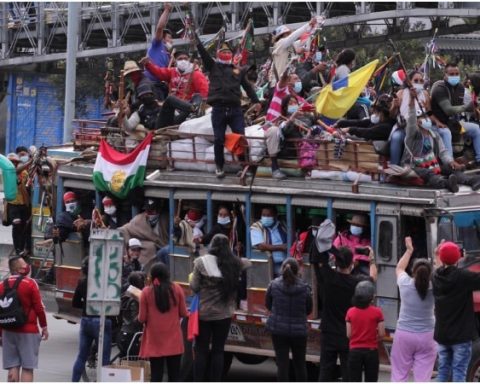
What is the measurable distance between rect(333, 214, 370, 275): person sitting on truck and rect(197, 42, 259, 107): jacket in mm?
2249

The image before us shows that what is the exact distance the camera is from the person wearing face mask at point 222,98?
57.1ft

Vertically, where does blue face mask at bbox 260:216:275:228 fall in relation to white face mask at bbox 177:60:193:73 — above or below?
below

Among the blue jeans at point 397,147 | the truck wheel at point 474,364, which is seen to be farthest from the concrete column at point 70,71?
the truck wheel at point 474,364

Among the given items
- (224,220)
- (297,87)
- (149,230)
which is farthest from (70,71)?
(224,220)

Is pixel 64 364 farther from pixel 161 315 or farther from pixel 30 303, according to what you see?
pixel 161 315

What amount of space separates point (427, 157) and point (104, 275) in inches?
144

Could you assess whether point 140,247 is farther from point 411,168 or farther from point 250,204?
point 411,168

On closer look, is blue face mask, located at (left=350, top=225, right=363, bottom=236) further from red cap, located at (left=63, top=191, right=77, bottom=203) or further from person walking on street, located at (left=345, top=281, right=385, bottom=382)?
red cap, located at (left=63, top=191, right=77, bottom=203)

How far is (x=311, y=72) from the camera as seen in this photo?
731 inches

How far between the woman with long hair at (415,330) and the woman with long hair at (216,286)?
179 cm

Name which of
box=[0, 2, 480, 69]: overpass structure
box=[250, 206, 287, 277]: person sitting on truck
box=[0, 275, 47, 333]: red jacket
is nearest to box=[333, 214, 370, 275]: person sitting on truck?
box=[250, 206, 287, 277]: person sitting on truck

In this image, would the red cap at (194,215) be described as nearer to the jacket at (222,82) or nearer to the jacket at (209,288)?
the jacket at (222,82)

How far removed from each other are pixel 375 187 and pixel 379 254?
0.68 meters

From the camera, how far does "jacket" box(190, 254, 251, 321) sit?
14938 mm
